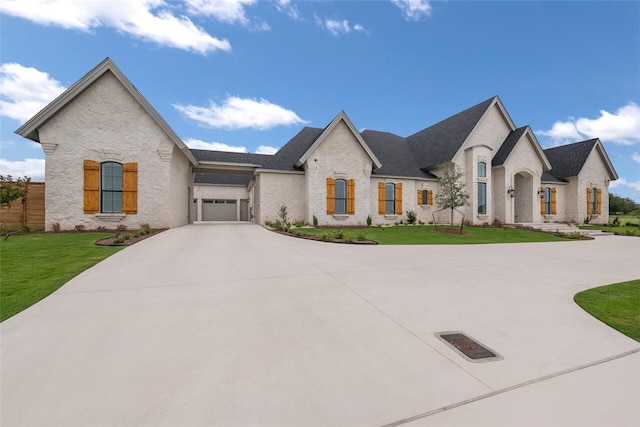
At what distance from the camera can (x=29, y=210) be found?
504 inches

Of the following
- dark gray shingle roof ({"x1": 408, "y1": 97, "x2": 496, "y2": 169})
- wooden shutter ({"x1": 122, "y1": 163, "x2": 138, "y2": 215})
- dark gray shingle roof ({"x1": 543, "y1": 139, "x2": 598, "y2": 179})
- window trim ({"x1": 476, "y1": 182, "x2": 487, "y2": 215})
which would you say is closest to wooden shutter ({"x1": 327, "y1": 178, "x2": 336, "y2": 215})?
dark gray shingle roof ({"x1": 408, "y1": 97, "x2": 496, "y2": 169})

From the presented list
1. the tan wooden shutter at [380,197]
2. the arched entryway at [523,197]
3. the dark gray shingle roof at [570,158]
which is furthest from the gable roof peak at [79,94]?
the dark gray shingle roof at [570,158]

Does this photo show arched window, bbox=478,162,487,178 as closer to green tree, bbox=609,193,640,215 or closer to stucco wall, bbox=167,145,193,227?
stucco wall, bbox=167,145,193,227

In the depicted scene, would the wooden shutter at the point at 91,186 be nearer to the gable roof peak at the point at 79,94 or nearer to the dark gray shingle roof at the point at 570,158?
the gable roof peak at the point at 79,94

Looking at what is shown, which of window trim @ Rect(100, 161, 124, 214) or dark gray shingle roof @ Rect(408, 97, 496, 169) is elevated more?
dark gray shingle roof @ Rect(408, 97, 496, 169)

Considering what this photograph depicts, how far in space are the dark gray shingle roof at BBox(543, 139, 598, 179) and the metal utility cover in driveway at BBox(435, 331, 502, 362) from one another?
2949cm

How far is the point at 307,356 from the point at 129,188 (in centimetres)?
1508

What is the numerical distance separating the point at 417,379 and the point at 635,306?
175 inches

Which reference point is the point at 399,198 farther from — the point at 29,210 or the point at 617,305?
the point at 29,210

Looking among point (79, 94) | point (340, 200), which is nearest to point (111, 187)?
point (79, 94)

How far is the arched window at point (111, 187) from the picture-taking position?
1340 centimetres

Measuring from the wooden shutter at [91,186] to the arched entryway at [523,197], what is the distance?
29.5m

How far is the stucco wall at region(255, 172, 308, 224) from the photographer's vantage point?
17906 millimetres

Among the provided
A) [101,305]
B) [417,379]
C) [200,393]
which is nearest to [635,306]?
[417,379]
